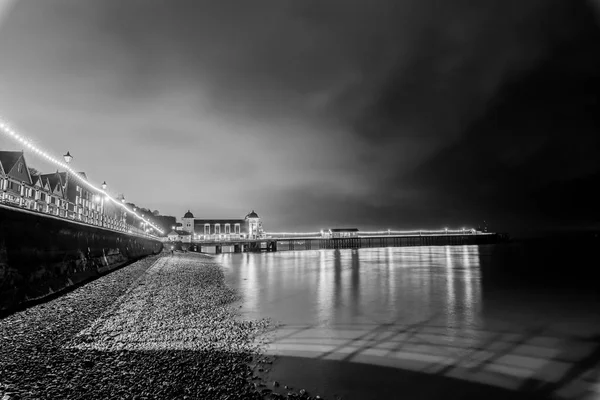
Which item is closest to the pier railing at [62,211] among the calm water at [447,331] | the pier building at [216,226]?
the calm water at [447,331]

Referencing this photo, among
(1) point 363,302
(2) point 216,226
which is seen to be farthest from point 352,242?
(1) point 363,302

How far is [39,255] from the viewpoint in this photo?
7.47m

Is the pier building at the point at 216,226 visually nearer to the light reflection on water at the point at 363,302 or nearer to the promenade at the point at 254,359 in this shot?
the light reflection on water at the point at 363,302

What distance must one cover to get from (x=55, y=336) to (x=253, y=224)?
101710mm

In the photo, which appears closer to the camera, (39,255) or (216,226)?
(39,255)

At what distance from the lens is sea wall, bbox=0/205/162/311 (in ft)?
20.0

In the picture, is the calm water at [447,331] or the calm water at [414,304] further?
the calm water at [414,304]

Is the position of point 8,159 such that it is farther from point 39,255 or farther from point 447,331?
point 447,331

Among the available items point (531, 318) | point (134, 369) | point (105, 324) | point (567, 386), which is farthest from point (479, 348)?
point (105, 324)

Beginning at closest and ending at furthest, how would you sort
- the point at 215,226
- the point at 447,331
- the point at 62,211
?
the point at 447,331
the point at 62,211
the point at 215,226

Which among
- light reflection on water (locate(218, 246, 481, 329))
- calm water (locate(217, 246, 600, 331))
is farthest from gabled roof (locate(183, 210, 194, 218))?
calm water (locate(217, 246, 600, 331))

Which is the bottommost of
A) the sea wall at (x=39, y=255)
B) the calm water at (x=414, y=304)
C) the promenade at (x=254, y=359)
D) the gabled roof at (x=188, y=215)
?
the calm water at (x=414, y=304)

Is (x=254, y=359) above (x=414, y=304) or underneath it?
above

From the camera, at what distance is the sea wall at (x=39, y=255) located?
6109mm
